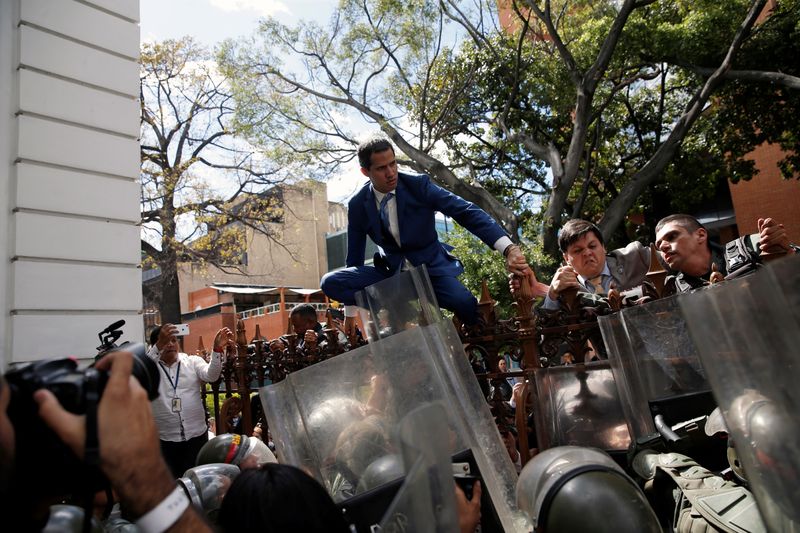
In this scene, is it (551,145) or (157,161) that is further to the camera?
(157,161)

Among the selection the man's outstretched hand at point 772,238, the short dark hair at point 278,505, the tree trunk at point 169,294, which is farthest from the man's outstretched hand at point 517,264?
the tree trunk at point 169,294

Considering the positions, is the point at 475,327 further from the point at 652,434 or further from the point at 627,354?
A: the point at 652,434

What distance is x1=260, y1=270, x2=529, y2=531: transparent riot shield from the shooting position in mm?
2338

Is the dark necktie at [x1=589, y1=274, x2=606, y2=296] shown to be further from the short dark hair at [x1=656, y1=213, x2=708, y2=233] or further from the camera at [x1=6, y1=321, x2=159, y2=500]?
the camera at [x1=6, y1=321, x2=159, y2=500]

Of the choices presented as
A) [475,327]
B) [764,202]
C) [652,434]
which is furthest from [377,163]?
[764,202]

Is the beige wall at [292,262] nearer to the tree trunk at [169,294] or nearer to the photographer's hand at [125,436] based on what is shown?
the tree trunk at [169,294]

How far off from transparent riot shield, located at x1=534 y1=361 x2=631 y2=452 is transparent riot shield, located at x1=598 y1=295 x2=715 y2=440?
0.30 ft

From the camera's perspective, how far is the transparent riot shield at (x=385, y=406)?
92.0 inches

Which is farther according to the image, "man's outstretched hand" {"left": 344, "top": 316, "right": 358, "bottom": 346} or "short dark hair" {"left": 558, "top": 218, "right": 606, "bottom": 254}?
"man's outstretched hand" {"left": 344, "top": 316, "right": 358, "bottom": 346}

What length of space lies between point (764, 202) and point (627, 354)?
17.0m

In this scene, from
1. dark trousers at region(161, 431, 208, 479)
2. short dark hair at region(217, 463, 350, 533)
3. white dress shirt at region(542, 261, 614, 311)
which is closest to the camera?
short dark hair at region(217, 463, 350, 533)

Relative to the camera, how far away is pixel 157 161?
658 inches

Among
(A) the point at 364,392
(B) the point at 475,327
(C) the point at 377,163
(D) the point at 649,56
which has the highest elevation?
(D) the point at 649,56

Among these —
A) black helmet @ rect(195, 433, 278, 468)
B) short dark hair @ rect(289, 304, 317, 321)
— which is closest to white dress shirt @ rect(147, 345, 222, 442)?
short dark hair @ rect(289, 304, 317, 321)
